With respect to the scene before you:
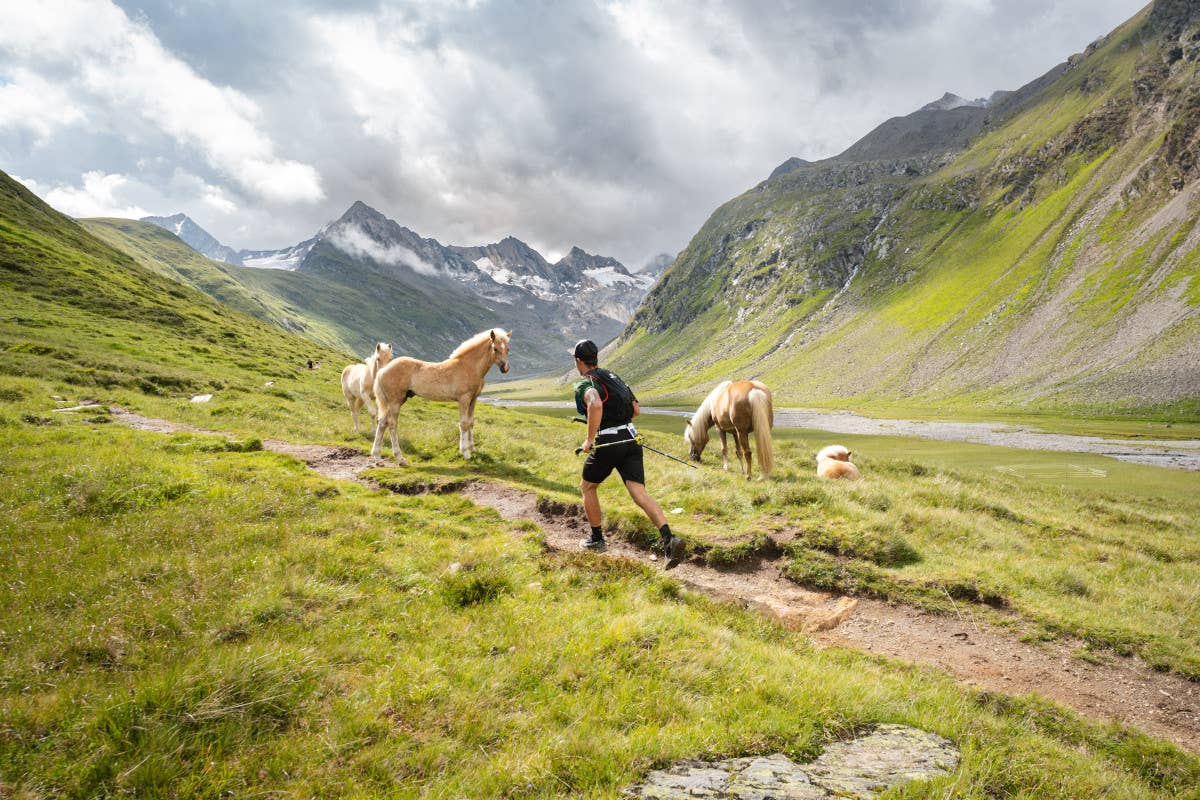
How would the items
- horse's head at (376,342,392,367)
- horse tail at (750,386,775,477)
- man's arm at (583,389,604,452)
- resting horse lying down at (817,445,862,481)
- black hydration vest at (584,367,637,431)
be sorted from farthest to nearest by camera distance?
horse's head at (376,342,392,367) → resting horse lying down at (817,445,862,481) → horse tail at (750,386,775,477) → black hydration vest at (584,367,637,431) → man's arm at (583,389,604,452)

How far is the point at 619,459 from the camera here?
30.0ft

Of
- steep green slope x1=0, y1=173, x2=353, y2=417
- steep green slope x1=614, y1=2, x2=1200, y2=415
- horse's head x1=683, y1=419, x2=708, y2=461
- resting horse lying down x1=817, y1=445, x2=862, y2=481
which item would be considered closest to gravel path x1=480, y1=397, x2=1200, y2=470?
steep green slope x1=614, y1=2, x2=1200, y2=415

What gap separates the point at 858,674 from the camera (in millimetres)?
5781

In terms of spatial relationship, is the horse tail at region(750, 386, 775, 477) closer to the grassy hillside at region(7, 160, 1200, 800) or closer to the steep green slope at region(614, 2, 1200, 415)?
the grassy hillside at region(7, 160, 1200, 800)

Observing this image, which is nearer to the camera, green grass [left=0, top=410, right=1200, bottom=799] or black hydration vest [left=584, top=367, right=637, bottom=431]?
green grass [left=0, top=410, right=1200, bottom=799]

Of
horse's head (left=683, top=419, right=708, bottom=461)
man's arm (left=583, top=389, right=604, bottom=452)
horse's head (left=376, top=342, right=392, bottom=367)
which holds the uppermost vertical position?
horse's head (left=376, top=342, right=392, bottom=367)

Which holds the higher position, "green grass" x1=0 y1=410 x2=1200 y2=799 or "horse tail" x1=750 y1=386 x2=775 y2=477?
"horse tail" x1=750 y1=386 x2=775 y2=477

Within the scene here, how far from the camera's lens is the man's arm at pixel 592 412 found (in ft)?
29.3

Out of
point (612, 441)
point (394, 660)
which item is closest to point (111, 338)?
point (612, 441)

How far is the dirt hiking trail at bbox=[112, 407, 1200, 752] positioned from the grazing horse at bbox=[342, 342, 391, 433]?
42.8 feet

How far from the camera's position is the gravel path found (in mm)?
40969

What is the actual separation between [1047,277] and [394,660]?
6220 inches

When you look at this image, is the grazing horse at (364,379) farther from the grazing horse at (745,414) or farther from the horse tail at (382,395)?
the grazing horse at (745,414)

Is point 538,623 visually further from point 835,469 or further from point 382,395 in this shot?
point 835,469
